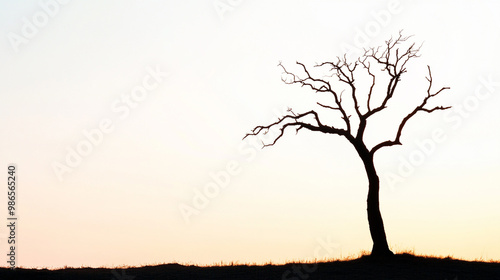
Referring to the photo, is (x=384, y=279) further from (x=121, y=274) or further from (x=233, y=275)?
(x=121, y=274)

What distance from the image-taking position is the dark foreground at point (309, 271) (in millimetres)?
21969

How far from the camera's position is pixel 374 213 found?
26.3 meters

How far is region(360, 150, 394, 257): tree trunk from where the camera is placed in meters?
25.8

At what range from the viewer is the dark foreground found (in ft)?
72.1

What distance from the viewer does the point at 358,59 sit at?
27.5 meters

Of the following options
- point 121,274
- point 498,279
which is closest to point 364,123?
point 498,279

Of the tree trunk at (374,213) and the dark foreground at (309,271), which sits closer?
the dark foreground at (309,271)

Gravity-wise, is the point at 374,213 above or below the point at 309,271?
above

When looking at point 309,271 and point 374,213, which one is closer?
point 309,271

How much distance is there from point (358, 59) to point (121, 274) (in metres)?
13.0

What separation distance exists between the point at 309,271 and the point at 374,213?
16.0 feet

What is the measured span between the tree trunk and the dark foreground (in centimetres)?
89

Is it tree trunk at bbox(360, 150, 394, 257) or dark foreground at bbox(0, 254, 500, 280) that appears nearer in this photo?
dark foreground at bbox(0, 254, 500, 280)

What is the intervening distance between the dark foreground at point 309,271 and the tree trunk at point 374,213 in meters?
0.89
